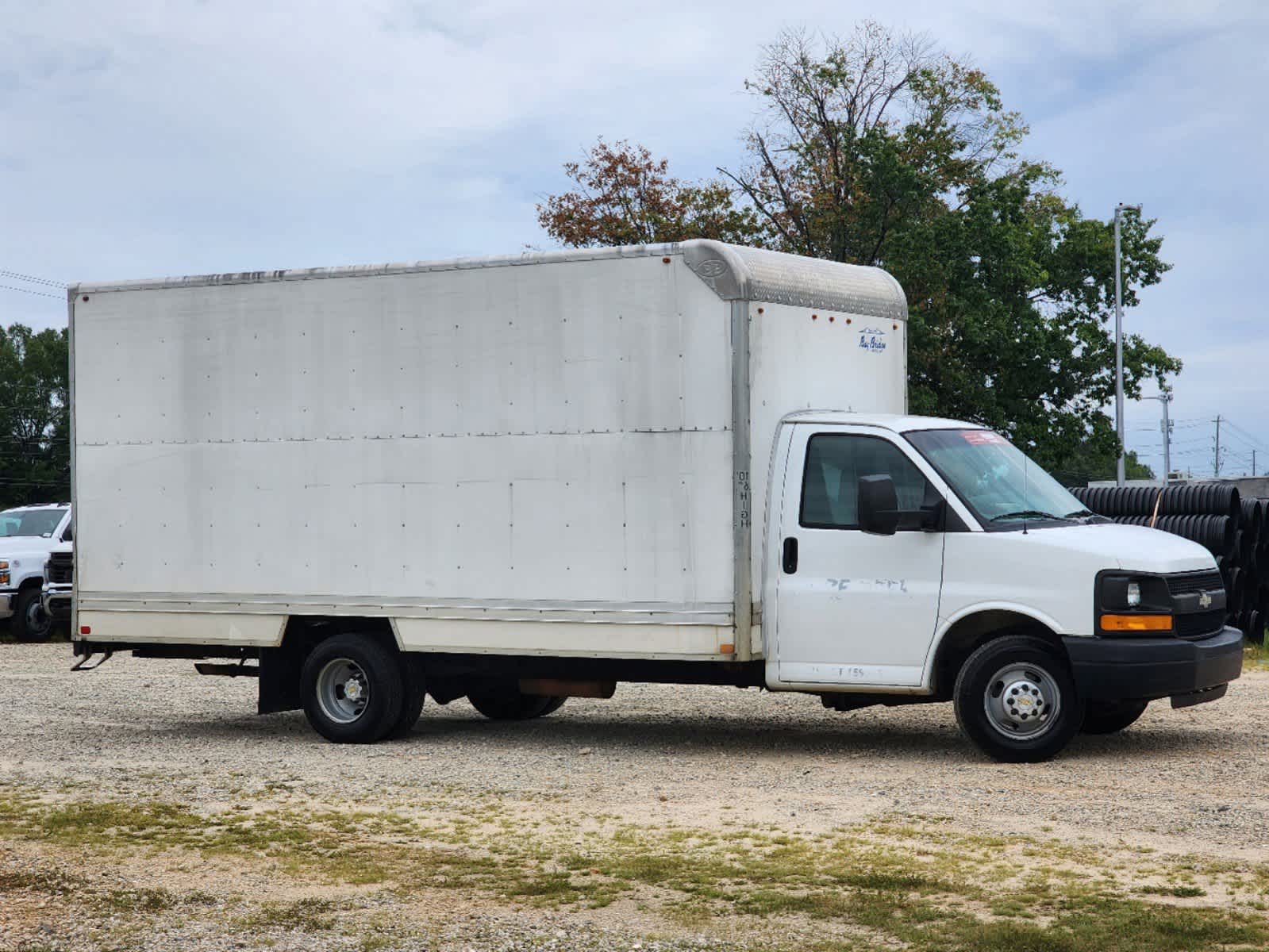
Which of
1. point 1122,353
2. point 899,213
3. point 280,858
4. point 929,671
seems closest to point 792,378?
point 929,671

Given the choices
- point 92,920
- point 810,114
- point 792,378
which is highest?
point 810,114

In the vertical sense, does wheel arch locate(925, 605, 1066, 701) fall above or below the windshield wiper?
below

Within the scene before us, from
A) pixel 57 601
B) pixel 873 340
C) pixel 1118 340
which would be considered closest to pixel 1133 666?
pixel 873 340

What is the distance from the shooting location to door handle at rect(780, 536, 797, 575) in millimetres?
10953

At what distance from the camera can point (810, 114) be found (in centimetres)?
4322

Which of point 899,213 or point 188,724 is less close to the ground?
point 899,213

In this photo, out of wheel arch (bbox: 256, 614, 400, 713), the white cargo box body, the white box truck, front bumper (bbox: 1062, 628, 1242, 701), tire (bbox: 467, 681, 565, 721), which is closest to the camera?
front bumper (bbox: 1062, 628, 1242, 701)

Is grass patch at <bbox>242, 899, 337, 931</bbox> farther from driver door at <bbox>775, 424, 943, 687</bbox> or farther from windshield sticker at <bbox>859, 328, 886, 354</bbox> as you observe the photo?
windshield sticker at <bbox>859, 328, 886, 354</bbox>

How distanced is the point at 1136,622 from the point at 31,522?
63.4 ft

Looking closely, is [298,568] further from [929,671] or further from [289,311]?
[929,671]

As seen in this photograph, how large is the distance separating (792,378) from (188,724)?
5.87 metres

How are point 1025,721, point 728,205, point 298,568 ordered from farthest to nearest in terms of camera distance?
point 728,205, point 298,568, point 1025,721

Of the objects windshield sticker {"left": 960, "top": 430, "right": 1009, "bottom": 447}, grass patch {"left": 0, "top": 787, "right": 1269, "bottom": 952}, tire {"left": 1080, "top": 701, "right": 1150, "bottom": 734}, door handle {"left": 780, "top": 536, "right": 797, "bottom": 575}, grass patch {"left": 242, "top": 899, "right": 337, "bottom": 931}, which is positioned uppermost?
windshield sticker {"left": 960, "top": 430, "right": 1009, "bottom": 447}

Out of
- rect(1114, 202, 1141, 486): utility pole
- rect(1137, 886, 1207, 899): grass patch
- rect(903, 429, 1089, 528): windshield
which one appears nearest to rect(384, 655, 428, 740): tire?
rect(903, 429, 1089, 528): windshield
